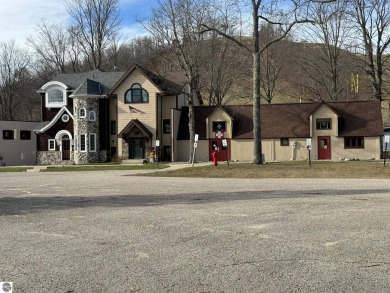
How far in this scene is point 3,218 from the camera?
12258 millimetres

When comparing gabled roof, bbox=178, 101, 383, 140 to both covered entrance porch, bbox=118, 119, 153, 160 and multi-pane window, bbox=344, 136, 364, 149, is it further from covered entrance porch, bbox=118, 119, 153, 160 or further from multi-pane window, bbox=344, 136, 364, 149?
covered entrance porch, bbox=118, 119, 153, 160

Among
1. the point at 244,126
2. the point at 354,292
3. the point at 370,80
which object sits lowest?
the point at 354,292

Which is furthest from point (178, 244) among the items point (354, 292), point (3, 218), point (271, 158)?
point (271, 158)

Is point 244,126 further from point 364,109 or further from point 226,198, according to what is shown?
point 226,198

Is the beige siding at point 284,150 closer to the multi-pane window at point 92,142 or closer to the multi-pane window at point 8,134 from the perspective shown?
the multi-pane window at point 92,142

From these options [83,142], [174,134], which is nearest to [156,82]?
[174,134]

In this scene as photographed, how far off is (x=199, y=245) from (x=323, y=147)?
4101 cm

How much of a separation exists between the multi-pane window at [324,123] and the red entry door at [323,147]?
1.00 meters

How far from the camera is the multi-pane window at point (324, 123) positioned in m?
47.6

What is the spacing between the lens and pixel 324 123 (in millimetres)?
47719

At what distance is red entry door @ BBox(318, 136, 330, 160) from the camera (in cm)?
4741

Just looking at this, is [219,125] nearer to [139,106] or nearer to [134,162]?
[139,106]

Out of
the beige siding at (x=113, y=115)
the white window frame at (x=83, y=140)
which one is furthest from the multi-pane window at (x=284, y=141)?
the white window frame at (x=83, y=140)

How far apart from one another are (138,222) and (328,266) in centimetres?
529
